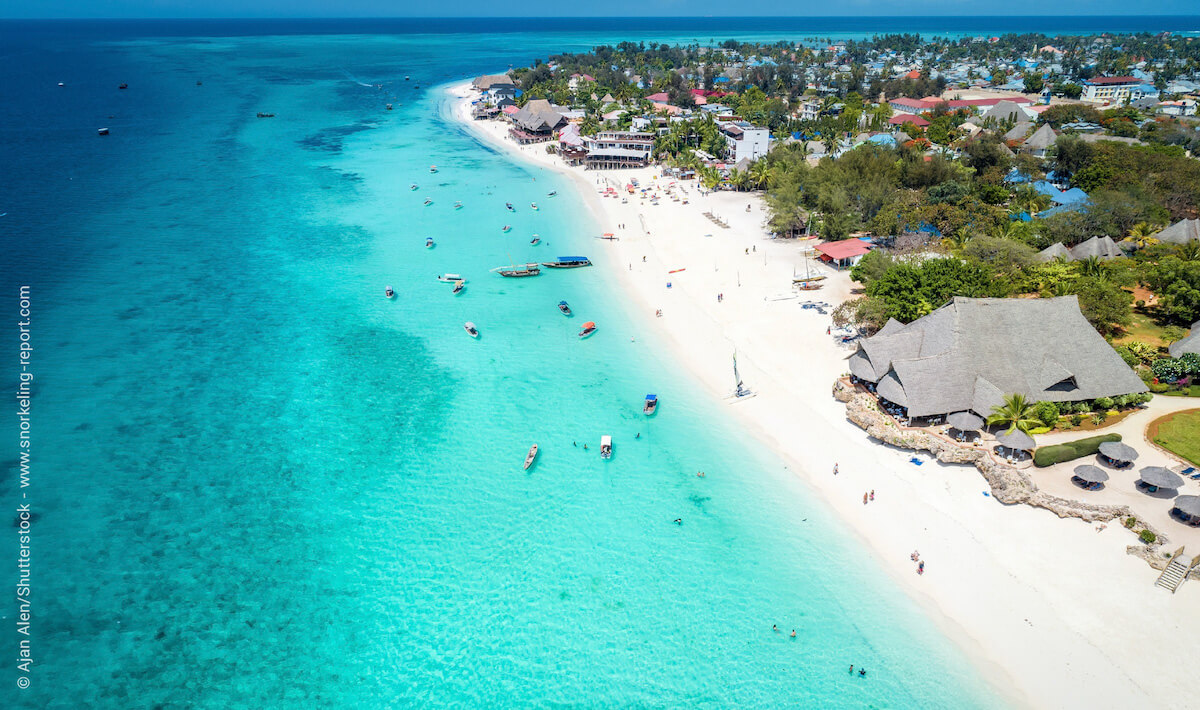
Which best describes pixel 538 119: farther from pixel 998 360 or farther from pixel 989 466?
pixel 989 466

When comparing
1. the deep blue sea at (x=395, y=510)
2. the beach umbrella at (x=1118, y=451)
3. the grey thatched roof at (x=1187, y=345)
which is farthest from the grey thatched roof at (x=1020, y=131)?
the beach umbrella at (x=1118, y=451)

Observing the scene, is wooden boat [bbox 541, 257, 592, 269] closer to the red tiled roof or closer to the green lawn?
the red tiled roof

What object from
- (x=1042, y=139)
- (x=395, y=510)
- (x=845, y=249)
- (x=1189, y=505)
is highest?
(x=1042, y=139)

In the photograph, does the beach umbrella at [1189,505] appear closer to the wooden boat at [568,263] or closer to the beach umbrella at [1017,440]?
the beach umbrella at [1017,440]

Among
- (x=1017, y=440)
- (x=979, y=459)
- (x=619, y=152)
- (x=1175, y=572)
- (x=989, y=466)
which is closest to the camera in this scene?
(x=1175, y=572)

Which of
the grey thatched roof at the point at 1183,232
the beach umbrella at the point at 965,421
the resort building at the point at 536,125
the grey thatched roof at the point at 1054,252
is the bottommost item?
the beach umbrella at the point at 965,421

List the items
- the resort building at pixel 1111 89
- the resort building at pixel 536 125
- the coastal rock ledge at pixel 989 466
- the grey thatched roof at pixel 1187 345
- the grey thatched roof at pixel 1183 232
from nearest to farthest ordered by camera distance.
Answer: the coastal rock ledge at pixel 989 466 < the grey thatched roof at pixel 1187 345 < the grey thatched roof at pixel 1183 232 < the resort building at pixel 536 125 < the resort building at pixel 1111 89

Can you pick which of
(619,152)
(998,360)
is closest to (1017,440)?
(998,360)
